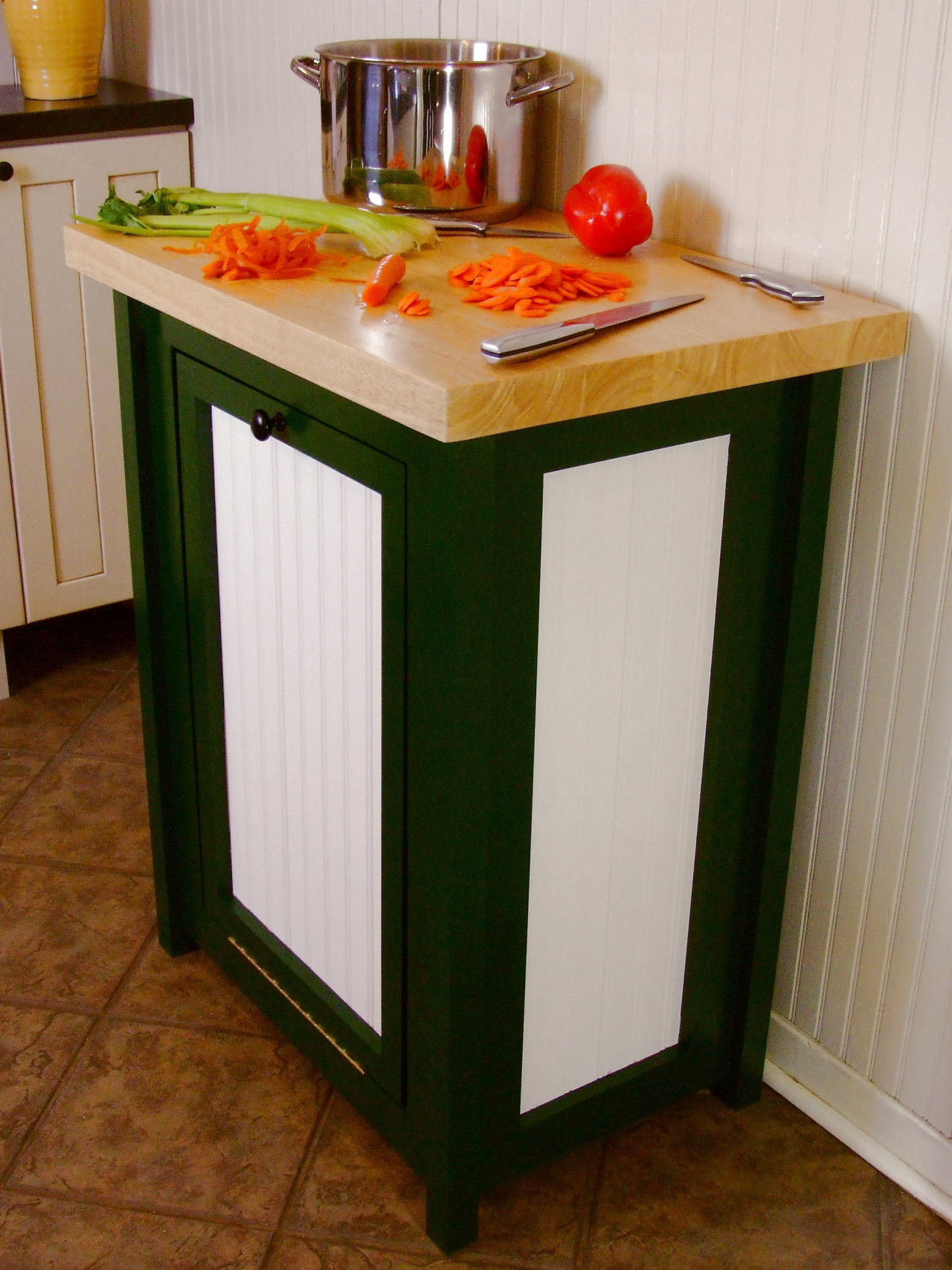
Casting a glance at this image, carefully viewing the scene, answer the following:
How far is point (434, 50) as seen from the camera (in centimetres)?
168

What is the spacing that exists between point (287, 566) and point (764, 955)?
2.28ft

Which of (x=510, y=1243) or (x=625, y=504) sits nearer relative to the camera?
(x=625, y=504)

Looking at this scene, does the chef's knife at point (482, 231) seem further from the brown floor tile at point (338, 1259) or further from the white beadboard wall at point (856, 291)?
the brown floor tile at point (338, 1259)

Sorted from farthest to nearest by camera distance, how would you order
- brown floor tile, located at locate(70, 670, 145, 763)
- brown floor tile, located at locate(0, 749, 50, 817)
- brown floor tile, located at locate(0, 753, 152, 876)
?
brown floor tile, located at locate(70, 670, 145, 763) < brown floor tile, located at locate(0, 749, 50, 817) < brown floor tile, located at locate(0, 753, 152, 876)

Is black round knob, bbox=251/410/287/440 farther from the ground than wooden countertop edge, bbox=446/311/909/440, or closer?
closer

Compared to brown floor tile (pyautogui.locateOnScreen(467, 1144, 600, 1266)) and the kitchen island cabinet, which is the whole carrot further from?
brown floor tile (pyautogui.locateOnScreen(467, 1144, 600, 1266))

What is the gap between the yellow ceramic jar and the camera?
2.28 m

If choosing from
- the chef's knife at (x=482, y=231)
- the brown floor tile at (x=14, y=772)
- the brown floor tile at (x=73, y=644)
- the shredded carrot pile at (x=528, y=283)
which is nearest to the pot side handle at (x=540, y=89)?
the chef's knife at (x=482, y=231)

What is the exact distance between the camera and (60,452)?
8.09 ft

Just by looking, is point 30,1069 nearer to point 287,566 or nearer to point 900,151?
point 287,566

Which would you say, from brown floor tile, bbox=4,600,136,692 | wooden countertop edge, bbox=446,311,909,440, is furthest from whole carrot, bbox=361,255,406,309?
brown floor tile, bbox=4,600,136,692

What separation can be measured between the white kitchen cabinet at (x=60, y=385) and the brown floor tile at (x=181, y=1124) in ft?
3.35

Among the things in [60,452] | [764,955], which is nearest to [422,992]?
[764,955]

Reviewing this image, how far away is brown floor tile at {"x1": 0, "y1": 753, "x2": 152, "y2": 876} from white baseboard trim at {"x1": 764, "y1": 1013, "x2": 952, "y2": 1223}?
0.99 meters
